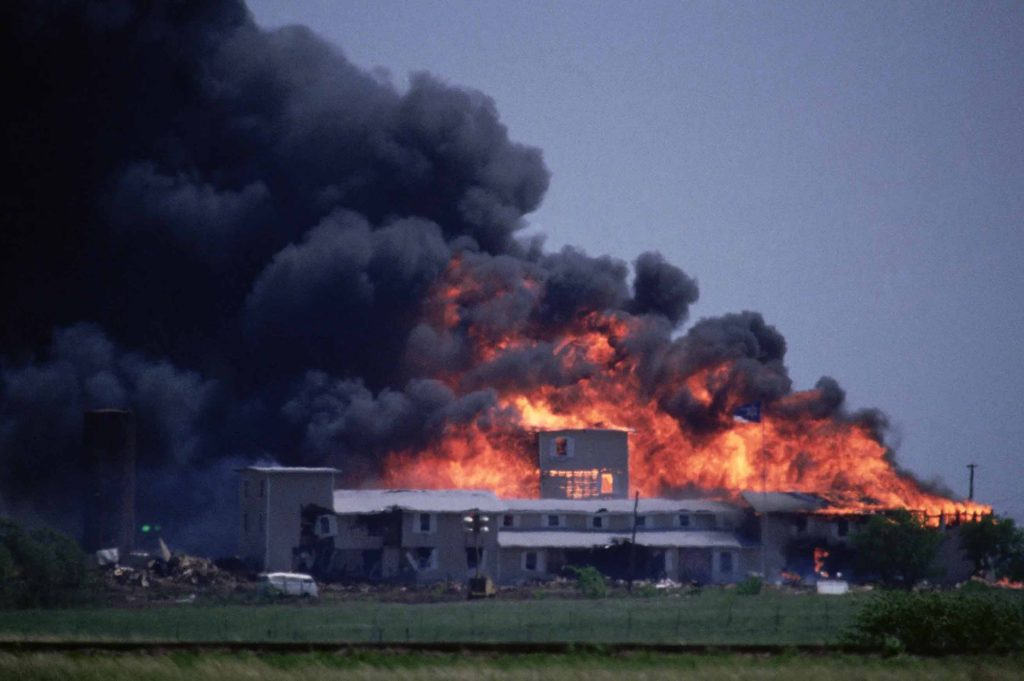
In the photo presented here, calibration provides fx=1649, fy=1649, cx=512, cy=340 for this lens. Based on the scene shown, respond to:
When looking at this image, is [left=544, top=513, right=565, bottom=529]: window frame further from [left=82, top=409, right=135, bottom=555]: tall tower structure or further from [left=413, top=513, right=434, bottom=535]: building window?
[left=82, top=409, right=135, bottom=555]: tall tower structure

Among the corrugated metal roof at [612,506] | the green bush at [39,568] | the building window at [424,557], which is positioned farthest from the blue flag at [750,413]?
A: the green bush at [39,568]

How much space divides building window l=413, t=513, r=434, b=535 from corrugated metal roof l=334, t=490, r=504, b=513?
0.48 meters

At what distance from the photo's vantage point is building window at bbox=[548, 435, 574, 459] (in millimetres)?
98438

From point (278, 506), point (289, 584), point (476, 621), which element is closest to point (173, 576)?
point (289, 584)

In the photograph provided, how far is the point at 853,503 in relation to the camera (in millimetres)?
88875

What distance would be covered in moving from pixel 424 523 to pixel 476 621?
31027 millimetres

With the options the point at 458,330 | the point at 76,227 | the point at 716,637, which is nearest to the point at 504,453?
the point at 458,330

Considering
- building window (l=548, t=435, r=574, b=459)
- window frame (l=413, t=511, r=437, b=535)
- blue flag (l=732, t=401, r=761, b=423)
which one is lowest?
window frame (l=413, t=511, r=437, b=535)

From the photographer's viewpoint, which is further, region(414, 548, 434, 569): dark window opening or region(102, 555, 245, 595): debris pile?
region(414, 548, 434, 569): dark window opening

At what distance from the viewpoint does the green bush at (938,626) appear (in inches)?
1500

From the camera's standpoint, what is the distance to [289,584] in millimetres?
73625

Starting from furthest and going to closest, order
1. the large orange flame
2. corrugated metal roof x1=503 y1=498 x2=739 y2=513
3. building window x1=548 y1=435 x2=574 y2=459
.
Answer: building window x1=548 y1=435 x2=574 y2=459
the large orange flame
corrugated metal roof x1=503 y1=498 x2=739 y2=513

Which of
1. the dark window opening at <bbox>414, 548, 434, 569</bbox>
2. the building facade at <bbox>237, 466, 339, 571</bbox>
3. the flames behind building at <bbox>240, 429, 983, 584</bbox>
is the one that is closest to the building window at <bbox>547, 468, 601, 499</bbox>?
the flames behind building at <bbox>240, 429, 983, 584</bbox>

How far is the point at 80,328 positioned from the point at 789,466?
1773 inches
